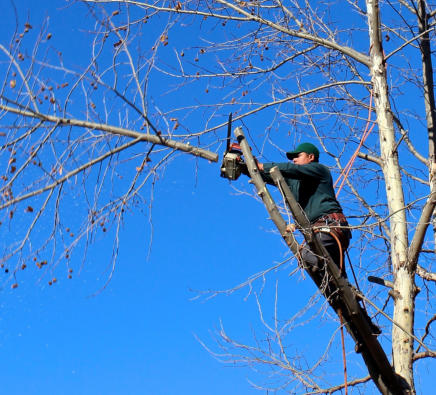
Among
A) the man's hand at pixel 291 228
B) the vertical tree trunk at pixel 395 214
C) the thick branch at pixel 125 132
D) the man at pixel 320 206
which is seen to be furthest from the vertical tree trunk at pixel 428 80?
the thick branch at pixel 125 132

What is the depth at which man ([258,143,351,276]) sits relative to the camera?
5867 mm

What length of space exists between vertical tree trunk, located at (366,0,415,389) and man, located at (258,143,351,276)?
0.48 metres

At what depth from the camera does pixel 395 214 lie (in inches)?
264

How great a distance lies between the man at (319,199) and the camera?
587 cm

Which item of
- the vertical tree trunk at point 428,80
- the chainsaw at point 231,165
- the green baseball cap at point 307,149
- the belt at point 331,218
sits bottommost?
the belt at point 331,218

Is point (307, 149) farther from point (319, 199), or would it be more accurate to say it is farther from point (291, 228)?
point (291, 228)

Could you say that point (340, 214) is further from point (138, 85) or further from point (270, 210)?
point (138, 85)

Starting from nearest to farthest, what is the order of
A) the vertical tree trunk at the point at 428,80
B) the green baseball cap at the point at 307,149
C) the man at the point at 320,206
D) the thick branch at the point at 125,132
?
the thick branch at the point at 125,132
the man at the point at 320,206
the green baseball cap at the point at 307,149
the vertical tree trunk at the point at 428,80

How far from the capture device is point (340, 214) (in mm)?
6066

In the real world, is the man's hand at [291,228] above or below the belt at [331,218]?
below

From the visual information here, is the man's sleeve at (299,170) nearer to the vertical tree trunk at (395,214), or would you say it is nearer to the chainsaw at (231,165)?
the chainsaw at (231,165)

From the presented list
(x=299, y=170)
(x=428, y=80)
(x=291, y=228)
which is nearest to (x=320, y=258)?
(x=291, y=228)

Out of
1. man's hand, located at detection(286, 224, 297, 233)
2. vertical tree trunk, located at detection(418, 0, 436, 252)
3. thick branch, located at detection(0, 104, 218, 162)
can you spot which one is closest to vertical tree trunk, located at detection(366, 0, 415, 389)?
vertical tree trunk, located at detection(418, 0, 436, 252)

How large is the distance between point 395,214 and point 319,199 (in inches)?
40.5
